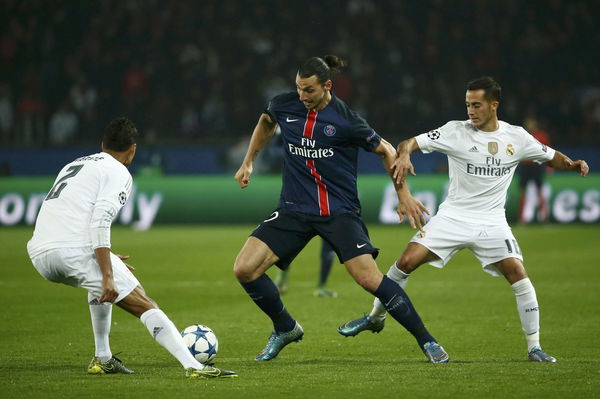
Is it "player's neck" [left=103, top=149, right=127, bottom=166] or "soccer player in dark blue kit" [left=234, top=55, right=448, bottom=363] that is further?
"soccer player in dark blue kit" [left=234, top=55, right=448, bottom=363]

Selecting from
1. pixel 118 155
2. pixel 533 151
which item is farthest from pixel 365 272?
pixel 118 155

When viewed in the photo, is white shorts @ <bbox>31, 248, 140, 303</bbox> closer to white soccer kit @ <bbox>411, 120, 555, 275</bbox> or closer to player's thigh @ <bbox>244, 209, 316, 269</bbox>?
player's thigh @ <bbox>244, 209, 316, 269</bbox>

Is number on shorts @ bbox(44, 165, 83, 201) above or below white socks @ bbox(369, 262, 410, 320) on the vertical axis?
above

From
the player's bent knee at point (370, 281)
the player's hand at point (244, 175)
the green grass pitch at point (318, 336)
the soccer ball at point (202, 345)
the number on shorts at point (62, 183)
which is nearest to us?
the green grass pitch at point (318, 336)

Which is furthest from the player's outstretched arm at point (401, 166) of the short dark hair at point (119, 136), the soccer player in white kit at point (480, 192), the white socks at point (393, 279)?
the short dark hair at point (119, 136)

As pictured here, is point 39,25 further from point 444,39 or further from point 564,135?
point 564,135

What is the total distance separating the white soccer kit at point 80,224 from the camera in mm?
5898

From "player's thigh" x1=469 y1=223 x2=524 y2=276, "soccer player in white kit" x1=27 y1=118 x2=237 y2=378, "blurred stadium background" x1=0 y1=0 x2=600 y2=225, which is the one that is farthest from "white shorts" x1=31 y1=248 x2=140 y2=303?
"blurred stadium background" x1=0 y1=0 x2=600 y2=225

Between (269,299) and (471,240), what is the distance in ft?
5.02

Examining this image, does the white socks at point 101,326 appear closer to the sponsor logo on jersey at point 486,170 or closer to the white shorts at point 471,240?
the white shorts at point 471,240

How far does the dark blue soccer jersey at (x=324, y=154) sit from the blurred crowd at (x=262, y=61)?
46.7ft

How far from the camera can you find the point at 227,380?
5.82 meters

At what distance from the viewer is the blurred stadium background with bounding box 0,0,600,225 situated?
21.0 meters

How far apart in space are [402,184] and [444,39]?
18051mm
